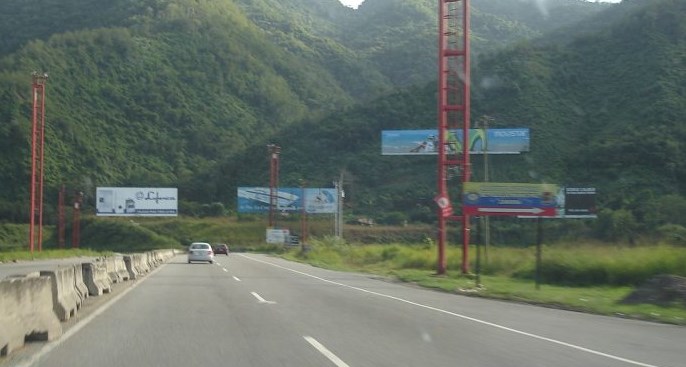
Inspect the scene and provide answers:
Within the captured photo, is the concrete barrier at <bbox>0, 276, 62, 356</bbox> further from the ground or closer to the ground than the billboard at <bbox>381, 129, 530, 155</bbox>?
closer to the ground

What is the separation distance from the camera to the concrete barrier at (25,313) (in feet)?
36.5

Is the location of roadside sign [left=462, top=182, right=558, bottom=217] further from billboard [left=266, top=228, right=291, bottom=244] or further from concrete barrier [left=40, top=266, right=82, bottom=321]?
billboard [left=266, top=228, right=291, bottom=244]

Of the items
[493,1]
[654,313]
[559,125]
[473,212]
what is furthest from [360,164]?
[493,1]

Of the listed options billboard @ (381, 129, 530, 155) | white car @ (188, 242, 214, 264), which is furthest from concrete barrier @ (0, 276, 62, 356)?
billboard @ (381, 129, 530, 155)

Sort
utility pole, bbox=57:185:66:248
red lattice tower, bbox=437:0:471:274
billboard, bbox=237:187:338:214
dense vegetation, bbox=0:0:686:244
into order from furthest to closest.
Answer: billboard, bbox=237:187:338:214 → utility pole, bbox=57:185:66:248 → dense vegetation, bbox=0:0:686:244 → red lattice tower, bbox=437:0:471:274

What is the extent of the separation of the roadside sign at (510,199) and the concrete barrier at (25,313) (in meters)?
21.0

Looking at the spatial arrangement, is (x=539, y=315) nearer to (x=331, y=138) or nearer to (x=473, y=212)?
(x=473, y=212)

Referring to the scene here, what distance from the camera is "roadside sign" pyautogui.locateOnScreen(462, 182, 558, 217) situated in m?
31.4

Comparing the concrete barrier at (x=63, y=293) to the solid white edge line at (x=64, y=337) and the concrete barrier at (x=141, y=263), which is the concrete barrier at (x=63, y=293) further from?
the concrete barrier at (x=141, y=263)

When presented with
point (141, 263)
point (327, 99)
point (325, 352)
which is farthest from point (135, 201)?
point (325, 352)


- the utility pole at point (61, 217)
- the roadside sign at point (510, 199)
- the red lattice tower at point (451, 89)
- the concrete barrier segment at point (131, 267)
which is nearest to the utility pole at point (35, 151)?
the utility pole at point (61, 217)

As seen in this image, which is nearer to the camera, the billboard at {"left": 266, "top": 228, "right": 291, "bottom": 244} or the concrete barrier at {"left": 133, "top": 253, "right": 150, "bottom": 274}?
the concrete barrier at {"left": 133, "top": 253, "right": 150, "bottom": 274}

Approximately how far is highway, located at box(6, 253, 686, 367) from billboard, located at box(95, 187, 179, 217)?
59.3 meters

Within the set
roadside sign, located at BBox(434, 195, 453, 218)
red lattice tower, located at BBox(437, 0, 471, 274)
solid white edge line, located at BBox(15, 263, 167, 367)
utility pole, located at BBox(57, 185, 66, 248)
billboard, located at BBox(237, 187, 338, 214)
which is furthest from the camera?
billboard, located at BBox(237, 187, 338, 214)
